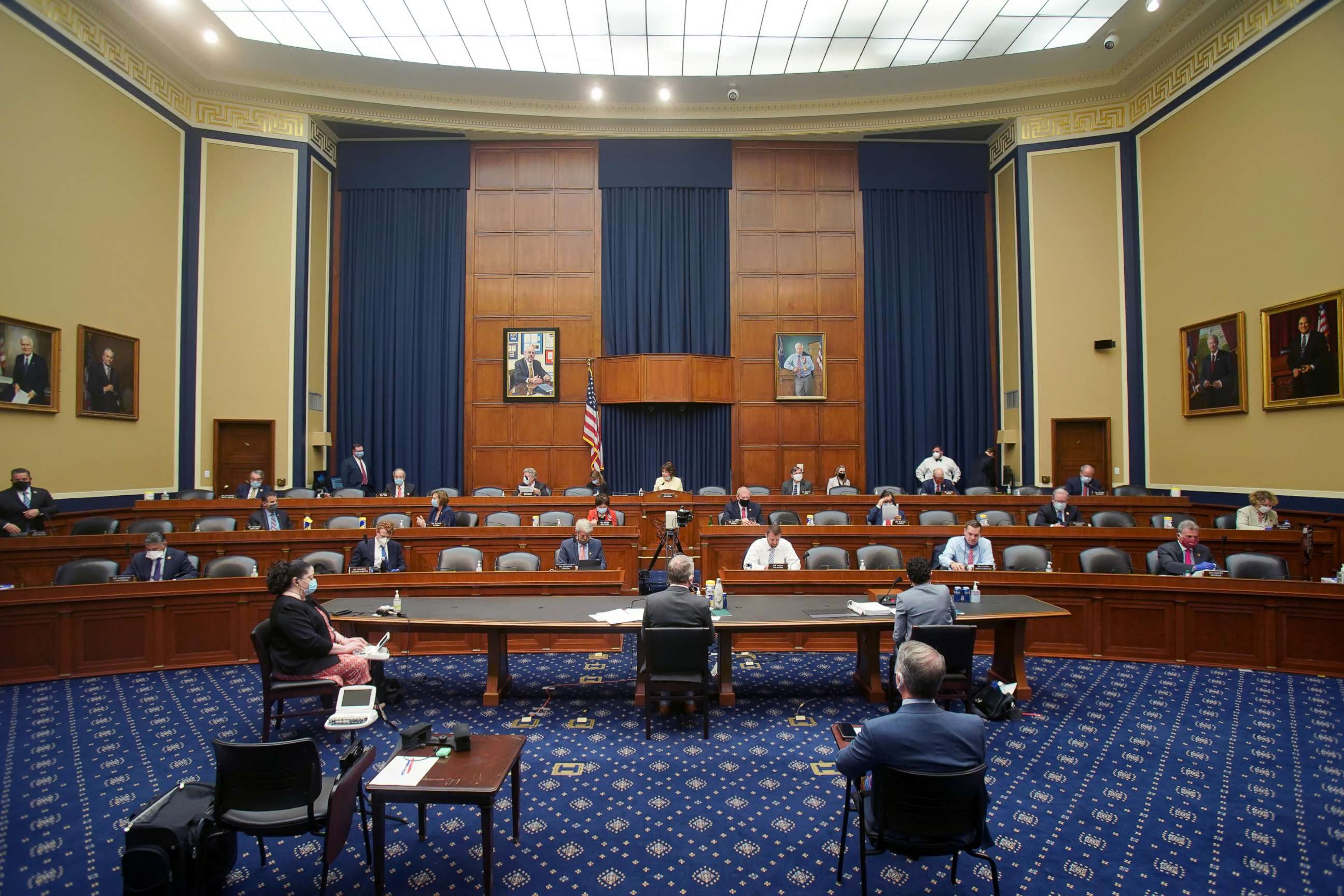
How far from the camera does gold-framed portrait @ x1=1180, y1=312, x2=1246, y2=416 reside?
29.6ft

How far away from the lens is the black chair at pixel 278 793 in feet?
9.23

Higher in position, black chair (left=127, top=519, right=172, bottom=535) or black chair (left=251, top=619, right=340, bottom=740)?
black chair (left=127, top=519, right=172, bottom=535)

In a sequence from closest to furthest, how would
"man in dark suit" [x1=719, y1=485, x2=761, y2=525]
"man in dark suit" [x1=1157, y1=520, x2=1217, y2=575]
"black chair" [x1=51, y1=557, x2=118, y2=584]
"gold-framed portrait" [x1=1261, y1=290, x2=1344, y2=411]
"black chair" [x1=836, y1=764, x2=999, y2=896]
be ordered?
"black chair" [x1=836, y1=764, x2=999, y2=896] → "black chair" [x1=51, y1=557, x2=118, y2=584] → "man in dark suit" [x1=1157, y1=520, x2=1217, y2=575] → "gold-framed portrait" [x1=1261, y1=290, x2=1344, y2=411] → "man in dark suit" [x1=719, y1=485, x2=761, y2=525]

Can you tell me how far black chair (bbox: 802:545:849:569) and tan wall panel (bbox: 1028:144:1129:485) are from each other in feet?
21.1

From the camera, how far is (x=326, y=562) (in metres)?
6.98

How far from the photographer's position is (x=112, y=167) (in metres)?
9.48

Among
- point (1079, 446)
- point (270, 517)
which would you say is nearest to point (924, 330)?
point (1079, 446)

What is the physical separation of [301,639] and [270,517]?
4.77 metres

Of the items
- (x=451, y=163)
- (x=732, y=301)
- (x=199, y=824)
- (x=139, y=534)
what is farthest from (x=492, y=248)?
(x=199, y=824)

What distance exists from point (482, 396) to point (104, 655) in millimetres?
7930

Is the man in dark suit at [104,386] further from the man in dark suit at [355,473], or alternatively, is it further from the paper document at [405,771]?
the paper document at [405,771]

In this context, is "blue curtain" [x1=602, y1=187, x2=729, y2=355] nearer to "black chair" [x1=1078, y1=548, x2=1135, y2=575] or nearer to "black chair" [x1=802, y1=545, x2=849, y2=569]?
"black chair" [x1=802, y1=545, x2=849, y2=569]

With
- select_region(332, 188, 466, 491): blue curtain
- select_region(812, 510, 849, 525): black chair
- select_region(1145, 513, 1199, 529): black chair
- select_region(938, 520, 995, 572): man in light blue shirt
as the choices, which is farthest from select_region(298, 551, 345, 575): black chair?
select_region(1145, 513, 1199, 529): black chair

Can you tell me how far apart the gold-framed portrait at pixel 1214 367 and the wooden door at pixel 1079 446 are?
1.37m
